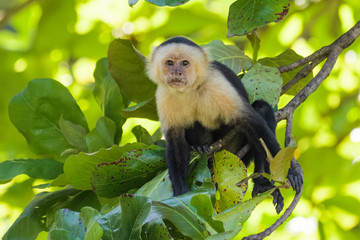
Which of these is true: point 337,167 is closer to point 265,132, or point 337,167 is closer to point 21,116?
point 265,132

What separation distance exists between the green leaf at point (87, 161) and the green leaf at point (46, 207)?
291mm

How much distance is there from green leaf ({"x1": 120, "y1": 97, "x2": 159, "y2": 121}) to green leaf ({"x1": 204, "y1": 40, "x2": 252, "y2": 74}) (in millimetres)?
483

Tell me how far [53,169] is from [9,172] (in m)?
0.24

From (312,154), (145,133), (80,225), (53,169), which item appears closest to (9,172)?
(53,169)

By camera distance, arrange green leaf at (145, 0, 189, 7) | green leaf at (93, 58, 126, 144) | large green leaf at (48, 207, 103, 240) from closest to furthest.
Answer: large green leaf at (48, 207, 103, 240) < green leaf at (145, 0, 189, 7) < green leaf at (93, 58, 126, 144)

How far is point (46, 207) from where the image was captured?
2697mm

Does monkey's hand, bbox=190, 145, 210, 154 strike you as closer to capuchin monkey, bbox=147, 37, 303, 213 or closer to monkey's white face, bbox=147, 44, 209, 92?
capuchin monkey, bbox=147, 37, 303, 213

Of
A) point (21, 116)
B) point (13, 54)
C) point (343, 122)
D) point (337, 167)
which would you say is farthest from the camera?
point (13, 54)

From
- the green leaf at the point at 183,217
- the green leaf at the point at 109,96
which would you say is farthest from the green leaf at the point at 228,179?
the green leaf at the point at 109,96

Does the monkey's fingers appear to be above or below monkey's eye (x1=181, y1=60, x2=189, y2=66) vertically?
below

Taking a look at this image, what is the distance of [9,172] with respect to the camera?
2660mm

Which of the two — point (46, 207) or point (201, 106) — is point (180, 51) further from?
point (46, 207)

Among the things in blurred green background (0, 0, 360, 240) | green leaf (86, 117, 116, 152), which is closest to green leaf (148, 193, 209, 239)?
green leaf (86, 117, 116, 152)

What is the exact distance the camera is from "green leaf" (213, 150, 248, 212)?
2.10 meters
